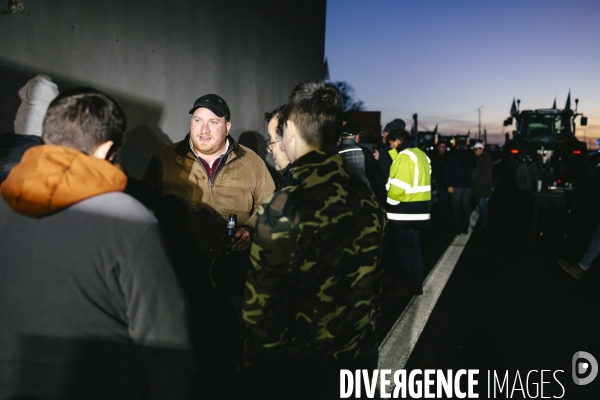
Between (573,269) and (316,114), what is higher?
(316,114)

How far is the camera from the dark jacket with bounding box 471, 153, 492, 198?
10.8 m

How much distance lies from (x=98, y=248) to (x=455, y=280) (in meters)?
5.87

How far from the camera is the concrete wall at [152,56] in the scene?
331 cm

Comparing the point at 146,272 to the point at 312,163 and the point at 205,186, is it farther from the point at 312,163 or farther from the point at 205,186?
the point at 205,186

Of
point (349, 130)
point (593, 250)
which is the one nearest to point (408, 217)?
point (349, 130)

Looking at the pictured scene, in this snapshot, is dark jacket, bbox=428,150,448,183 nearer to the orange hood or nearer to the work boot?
Result: the work boot

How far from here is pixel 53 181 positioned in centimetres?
143

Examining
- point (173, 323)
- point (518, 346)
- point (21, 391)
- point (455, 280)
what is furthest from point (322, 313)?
point (455, 280)

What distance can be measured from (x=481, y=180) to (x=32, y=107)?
9.99 meters

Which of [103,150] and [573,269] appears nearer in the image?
[103,150]

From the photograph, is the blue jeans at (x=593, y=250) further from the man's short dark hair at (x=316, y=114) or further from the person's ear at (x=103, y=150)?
the person's ear at (x=103, y=150)

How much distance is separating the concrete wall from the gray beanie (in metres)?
0.65

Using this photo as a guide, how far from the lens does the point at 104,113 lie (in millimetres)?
1586

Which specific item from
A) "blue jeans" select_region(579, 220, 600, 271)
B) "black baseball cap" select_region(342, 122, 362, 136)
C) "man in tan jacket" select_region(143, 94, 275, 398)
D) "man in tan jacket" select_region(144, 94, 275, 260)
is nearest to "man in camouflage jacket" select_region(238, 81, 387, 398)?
"man in tan jacket" select_region(143, 94, 275, 398)
